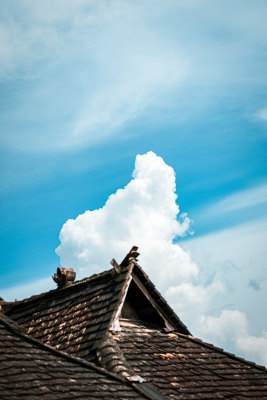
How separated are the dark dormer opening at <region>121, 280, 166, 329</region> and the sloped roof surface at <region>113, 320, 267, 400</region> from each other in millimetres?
334

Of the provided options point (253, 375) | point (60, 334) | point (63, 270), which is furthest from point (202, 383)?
point (63, 270)

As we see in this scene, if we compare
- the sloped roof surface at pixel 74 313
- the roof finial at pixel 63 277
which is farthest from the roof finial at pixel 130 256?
the roof finial at pixel 63 277

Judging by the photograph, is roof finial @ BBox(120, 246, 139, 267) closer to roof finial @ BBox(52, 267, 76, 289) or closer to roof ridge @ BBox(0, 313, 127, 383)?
roof finial @ BBox(52, 267, 76, 289)

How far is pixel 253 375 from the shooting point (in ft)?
34.8

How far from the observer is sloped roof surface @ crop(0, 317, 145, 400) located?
235 inches

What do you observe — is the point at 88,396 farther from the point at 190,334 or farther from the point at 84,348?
the point at 190,334

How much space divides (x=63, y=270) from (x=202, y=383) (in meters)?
3.94

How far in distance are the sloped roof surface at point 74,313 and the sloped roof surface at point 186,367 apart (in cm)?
54

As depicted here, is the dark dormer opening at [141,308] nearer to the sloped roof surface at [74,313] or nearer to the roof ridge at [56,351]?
the sloped roof surface at [74,313]

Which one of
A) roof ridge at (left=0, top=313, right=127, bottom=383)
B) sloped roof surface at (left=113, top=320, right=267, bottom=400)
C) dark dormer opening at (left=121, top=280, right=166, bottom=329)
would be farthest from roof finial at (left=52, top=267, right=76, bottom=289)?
roof ridge at (left=0, top=313, right=127, bottom=383)

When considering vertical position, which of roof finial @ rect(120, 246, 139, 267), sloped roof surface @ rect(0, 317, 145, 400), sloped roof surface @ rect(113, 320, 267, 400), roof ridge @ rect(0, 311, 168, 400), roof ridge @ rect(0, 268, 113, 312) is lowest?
sloped roof surface @ rect(0, 317, 145, 400)

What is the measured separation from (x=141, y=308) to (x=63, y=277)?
1.86 m

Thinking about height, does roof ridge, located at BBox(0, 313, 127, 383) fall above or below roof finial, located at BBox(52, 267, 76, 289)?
below

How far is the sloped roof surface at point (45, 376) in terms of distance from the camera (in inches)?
235
